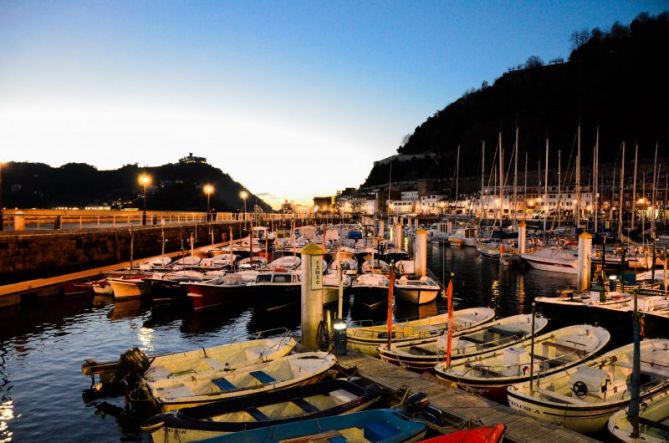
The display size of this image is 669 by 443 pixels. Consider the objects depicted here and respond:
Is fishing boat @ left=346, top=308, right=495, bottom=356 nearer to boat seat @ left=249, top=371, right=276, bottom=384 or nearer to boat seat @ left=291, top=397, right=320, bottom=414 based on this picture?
boat seat @ left=249, top=371, right=276, bottom=384

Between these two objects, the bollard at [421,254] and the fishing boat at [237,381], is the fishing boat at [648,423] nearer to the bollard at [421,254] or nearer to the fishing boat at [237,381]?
the fishing boat at [237,381]

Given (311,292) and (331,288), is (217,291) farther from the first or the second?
(311,292)

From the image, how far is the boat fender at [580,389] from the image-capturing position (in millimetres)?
12086

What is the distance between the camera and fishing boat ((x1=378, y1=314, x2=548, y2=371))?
1528cm

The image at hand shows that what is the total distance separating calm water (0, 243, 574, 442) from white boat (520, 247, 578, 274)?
652 cm

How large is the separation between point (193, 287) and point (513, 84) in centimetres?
20408

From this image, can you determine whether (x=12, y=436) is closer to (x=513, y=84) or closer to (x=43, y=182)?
(x=43, y=182)

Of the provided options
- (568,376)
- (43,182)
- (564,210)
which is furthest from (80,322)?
(43,182)

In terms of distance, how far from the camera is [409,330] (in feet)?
61.8

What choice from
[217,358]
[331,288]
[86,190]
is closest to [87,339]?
[217,358]

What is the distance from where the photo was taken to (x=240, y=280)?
3006 cm

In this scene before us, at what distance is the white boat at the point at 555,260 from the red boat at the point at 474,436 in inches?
1599

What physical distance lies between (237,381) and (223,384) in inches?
20.0

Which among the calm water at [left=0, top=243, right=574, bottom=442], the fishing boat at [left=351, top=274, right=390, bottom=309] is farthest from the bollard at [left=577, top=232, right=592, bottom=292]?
the fishing boat at [left=351, top=274, right=390, bottom=309]
